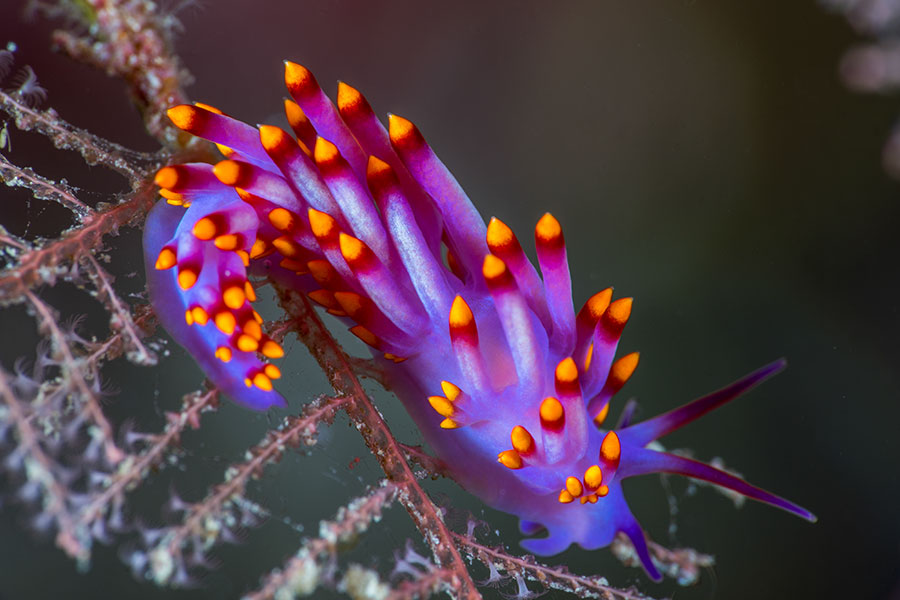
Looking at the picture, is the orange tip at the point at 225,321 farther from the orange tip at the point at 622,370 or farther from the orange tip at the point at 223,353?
the orange tip at the point at 622,370

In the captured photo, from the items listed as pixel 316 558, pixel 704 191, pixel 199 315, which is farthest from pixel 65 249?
pixel 704 191

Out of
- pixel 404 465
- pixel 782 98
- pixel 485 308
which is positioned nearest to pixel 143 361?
pixel 404 465

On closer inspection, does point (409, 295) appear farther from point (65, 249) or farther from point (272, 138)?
point (65, 249)

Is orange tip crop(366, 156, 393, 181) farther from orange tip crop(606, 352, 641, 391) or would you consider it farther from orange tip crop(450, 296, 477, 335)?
orange tip crop(606, 352, 641, 391)

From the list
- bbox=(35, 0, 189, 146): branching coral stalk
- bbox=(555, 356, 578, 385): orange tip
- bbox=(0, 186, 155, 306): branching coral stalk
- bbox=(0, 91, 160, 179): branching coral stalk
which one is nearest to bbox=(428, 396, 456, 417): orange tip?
bbox=(555, 356, 578, 385): orange tip

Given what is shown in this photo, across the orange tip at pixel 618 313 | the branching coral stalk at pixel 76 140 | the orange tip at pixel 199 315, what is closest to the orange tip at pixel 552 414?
the orange tip at pixel 618 313
